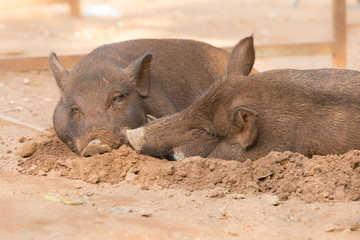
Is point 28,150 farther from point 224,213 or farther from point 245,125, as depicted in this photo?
point 224,213

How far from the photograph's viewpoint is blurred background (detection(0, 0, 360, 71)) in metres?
11.1

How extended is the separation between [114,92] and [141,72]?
1.36 ft

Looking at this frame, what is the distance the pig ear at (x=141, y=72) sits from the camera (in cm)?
605

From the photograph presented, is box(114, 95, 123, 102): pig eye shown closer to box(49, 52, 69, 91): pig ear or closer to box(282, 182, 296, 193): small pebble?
box(49, 52, 69, 91): pig ear

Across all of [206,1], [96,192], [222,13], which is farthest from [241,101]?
[206,1]

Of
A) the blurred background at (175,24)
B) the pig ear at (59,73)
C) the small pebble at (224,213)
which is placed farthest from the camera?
the blurred background at (175,24)

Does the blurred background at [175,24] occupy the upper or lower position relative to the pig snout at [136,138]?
upper

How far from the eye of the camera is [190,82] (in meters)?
6.97

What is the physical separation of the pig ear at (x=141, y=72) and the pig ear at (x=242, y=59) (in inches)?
37.0

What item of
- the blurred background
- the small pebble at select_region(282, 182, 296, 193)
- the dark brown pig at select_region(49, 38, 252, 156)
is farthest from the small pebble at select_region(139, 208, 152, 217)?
the blurred background

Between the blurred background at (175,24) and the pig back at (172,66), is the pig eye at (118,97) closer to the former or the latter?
the pig back at (172,66)

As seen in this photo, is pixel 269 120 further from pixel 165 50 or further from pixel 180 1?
pixel 180 1

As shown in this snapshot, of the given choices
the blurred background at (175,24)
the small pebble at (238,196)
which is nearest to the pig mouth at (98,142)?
the small pebble at (238,196)

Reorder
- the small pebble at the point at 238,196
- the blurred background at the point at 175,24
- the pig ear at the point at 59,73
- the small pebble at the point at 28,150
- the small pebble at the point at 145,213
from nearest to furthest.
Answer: the small pebble at the point at 145,213, the small pebble at the point at 238,196, the small pebble at the point at 28,150, the pig ear at the point at 59,73, the blurred background at the point at 175,24
